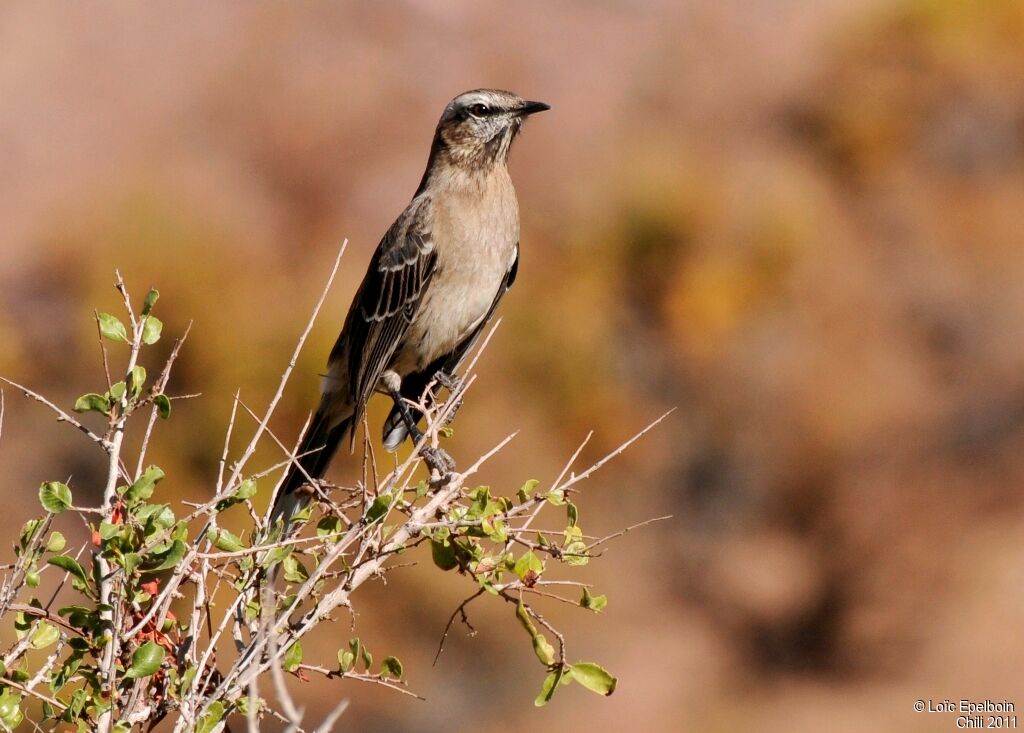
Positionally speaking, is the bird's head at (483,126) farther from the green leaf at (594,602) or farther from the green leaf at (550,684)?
the green leaf at (550,684)

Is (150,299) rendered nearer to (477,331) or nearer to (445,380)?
(445,380)

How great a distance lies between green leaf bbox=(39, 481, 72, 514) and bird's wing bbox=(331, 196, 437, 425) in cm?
236

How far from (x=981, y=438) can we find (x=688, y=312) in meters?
3.02

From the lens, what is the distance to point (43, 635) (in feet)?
7.77

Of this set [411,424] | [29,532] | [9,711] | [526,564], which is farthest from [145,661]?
[411,424]

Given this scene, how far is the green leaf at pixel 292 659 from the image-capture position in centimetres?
243

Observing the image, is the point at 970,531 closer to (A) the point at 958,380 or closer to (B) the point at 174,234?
(A) the point at 958,380

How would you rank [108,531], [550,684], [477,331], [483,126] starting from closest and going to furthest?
[108,531], [550,684], [483,126], [477,331]

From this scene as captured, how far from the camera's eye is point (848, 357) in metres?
11.8

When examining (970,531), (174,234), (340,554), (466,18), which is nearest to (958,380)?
(970,531)

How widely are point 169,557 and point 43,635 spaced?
38 centimetres

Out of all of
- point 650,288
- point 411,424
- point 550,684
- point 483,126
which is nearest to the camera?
point 550,684

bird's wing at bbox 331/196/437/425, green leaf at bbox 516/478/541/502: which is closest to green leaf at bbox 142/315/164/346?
green leaf at bbox 516/478/541/502

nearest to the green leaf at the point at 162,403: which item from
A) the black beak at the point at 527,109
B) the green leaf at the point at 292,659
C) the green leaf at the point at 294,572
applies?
the green leaf at the point at 294,572
